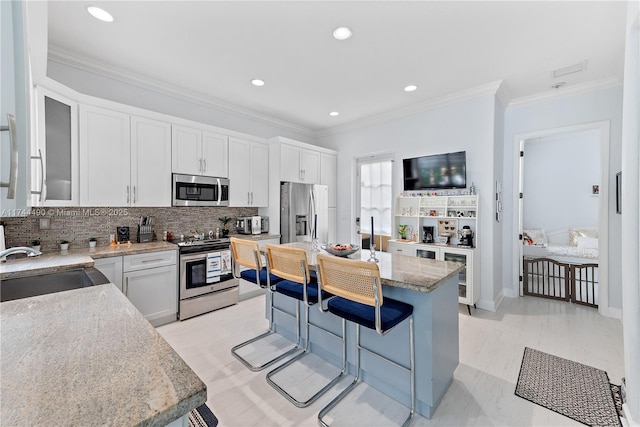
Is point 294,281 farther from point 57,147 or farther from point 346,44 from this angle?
point 57,147

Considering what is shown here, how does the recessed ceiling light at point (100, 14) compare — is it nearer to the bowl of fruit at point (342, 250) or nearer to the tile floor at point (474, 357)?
the bowl of fruit at point (342, 250)

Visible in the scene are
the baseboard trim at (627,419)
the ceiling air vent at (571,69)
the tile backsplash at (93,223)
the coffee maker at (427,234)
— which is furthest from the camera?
the coffee maker at (427,234)

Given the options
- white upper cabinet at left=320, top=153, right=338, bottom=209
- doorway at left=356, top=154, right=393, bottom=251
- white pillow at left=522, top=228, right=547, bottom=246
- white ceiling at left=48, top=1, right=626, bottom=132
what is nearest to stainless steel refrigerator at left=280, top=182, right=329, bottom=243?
white upper cabinet at left=320, top=153, right=338, bottom=209

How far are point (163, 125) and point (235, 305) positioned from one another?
2532 mm

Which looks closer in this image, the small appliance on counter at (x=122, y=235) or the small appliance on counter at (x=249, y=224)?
the small appliance on counter at (x=122, y=235)

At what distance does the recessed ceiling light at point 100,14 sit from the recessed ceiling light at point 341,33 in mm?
1934

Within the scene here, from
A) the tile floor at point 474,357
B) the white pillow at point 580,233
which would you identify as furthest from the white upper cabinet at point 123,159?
the white pillow at point 580,233

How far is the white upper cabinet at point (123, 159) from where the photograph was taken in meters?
2.85

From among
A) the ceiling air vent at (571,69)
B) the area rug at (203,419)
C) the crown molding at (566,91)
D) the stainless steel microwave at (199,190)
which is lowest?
the area rug at (203,419)

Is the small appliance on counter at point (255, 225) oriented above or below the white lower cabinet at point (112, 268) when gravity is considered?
above

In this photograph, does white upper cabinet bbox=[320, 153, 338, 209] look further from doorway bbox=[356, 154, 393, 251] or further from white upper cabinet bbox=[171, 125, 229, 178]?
white upper cabinet bbox=[171, 125, 229, 178]

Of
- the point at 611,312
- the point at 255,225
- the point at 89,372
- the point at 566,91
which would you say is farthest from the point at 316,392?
the point at 566,91

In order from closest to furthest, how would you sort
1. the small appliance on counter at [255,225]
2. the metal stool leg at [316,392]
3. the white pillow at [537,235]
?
the metal stool leg at [316,392], the small appliance on counter at [255,225], the white pillow at [537,235]

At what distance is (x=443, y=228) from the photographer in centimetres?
406
